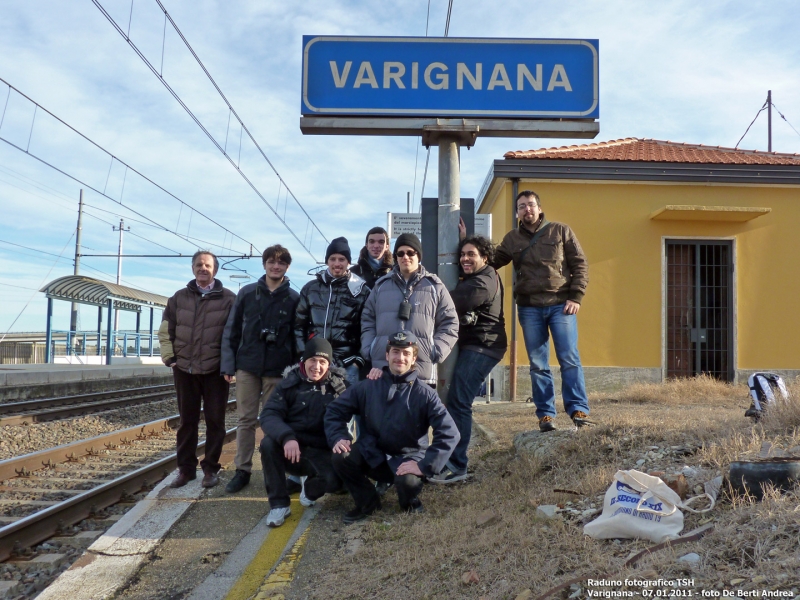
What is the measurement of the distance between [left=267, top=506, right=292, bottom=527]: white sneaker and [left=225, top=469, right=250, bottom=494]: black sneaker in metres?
0.81

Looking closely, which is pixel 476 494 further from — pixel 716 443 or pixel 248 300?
pixel 248 300

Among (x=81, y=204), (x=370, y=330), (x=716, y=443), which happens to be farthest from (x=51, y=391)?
(x=81, y=204)

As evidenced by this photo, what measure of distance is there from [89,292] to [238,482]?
63.0 ft

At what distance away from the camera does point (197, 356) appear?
17.4 feet

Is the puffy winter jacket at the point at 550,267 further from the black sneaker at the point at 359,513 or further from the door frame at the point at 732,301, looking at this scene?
the door frame at the point at 732,301

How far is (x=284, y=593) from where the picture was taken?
3.29 m

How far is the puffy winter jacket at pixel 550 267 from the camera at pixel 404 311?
1.12 m

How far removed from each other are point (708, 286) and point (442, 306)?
9.67 metres

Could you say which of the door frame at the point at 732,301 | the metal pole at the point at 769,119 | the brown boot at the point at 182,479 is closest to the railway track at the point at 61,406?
the brown boot at the point at 182,479

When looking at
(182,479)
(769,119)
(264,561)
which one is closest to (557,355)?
(264,561)

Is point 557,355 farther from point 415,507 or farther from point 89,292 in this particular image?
point 89,292

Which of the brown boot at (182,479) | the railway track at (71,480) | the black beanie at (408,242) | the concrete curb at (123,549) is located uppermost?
the black beanie at (408,242)

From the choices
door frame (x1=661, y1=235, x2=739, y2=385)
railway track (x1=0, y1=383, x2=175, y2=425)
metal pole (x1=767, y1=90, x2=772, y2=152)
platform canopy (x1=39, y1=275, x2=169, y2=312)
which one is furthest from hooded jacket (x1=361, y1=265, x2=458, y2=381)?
metal pole (x1=767, y1=90, x2=772, y2=152)

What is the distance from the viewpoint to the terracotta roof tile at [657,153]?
12.5 m
